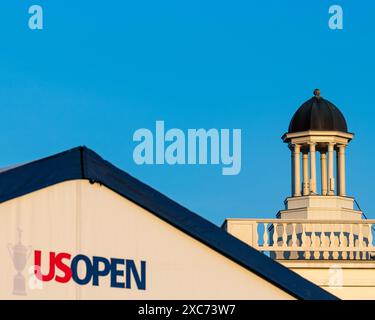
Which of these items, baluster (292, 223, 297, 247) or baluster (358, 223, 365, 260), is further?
baluster (358, 223, 365, 260)

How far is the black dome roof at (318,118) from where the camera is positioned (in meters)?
42.0

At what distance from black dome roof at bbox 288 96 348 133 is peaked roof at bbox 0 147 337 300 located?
22.1m

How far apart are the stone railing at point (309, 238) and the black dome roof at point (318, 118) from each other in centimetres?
519

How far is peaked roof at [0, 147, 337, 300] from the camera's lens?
18.9 meters

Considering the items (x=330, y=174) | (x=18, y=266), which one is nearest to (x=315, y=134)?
(x=330, y=174)

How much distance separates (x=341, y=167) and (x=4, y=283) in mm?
24738

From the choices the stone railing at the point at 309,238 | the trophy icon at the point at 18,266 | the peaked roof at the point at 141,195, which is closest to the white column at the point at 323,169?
the stone railing at the point at 309,238

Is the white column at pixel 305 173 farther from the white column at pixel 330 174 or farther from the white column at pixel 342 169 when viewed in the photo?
the white column at pixel 342 169

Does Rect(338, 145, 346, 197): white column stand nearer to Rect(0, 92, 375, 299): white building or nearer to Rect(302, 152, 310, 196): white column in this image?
Rect(302, 152, 310, 196): white column

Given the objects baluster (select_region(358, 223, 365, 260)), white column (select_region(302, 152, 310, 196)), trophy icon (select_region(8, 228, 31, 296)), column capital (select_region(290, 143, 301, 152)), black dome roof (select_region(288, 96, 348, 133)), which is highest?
black dome roof (select_region(288, 96, 348, 133))

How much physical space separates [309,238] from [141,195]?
17.1 metres

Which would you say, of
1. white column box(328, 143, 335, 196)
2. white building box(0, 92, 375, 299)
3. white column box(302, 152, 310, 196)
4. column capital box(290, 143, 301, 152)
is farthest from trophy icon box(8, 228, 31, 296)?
column capital box(290, 143, 301, 152)

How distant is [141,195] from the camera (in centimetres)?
1947
